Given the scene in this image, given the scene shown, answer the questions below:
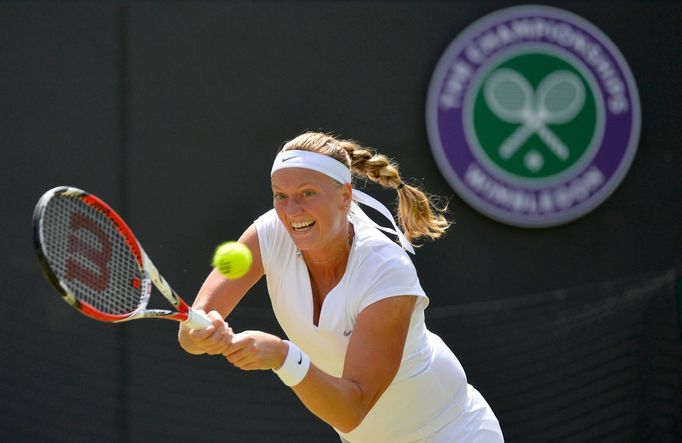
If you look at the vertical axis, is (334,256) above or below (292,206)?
below

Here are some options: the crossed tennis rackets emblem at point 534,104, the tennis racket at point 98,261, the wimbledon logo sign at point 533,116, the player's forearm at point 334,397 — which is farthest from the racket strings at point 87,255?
the crossed tennis rackets emblem at point 534,104

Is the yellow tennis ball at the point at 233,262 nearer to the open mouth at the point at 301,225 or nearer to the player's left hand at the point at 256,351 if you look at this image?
the open mouth at the point at 301,225

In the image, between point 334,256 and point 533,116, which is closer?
point 334,256

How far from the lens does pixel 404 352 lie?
263 centimetres

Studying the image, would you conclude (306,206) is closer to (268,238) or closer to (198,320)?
(268,238)

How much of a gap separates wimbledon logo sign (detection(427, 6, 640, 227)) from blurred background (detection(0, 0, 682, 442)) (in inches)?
3.0

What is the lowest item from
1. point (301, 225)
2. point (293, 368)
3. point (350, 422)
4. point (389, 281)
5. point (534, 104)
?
point (350, 422)

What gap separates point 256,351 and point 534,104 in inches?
83.1

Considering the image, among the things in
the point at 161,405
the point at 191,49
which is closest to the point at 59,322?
the point at 161,405

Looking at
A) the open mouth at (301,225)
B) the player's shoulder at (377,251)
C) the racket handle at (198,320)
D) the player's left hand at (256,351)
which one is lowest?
the player's left hand at (256,351)

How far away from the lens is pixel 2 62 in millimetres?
3779

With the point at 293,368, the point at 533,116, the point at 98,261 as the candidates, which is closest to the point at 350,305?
the point at 293,368

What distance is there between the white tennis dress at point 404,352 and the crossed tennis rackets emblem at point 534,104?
1.32 m

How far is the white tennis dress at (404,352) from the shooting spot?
101 inches
